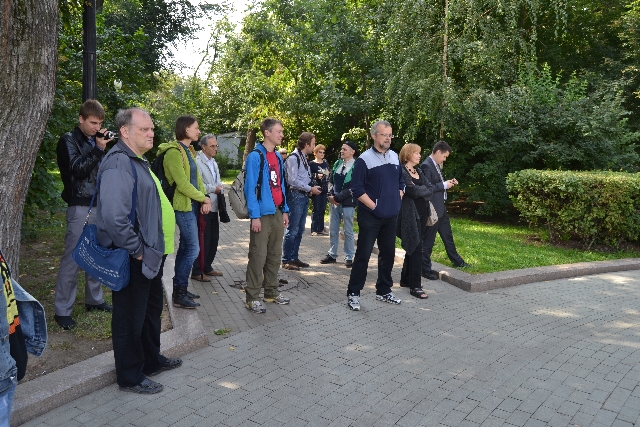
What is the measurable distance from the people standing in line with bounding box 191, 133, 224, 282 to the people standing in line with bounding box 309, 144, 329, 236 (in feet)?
8.12

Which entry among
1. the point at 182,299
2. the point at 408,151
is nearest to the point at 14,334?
the point at 182,299

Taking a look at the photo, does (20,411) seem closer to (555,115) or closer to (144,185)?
(144,185)

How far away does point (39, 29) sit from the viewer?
445 cm

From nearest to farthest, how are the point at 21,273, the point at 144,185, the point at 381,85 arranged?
the point at 144,185
the point at 21,273
the point at 381,85

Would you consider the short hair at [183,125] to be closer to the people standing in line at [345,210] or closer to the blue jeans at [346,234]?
the people standing in line at [345,210]

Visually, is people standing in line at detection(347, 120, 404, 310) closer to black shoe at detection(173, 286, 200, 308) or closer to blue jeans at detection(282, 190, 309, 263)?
black shoe at detection(173, 286, 200, 308)

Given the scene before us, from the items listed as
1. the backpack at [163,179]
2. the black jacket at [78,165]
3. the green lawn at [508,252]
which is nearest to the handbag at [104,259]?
the black jacket at [78,165]

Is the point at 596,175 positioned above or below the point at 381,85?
below

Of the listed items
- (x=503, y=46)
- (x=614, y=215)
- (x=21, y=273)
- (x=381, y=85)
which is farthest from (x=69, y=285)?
(x=381, y=85)

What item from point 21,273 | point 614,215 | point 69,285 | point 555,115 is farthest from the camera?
point 555,115

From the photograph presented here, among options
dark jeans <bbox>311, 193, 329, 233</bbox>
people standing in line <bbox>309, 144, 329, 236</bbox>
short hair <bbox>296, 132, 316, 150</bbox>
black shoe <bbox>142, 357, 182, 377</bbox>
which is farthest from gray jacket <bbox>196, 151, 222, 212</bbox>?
dark jeans <bbox>311, 193, 329, 233</bbox>

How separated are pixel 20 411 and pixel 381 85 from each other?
15.4 meters

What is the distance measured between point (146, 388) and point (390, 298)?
3.35m

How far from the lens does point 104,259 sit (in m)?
3.98
